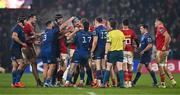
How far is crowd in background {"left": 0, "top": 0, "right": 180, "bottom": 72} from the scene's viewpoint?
40.5 m

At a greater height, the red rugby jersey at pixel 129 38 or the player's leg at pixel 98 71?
the red rugby jersey at pixel 129 38

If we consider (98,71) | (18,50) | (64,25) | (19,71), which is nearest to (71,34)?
(64,25)

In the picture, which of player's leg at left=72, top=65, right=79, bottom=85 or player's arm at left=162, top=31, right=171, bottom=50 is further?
player's arm at left=162, top=31, right=171, bottom=50

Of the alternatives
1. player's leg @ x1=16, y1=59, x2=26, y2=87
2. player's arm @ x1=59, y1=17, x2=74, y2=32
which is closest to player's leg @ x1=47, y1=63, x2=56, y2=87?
player's leg @ x1=16, y1=59, x2=26, y2=87

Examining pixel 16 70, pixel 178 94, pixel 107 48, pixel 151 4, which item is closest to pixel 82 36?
pixel 107 48

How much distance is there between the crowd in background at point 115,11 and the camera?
40469mm

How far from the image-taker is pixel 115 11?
42.7m

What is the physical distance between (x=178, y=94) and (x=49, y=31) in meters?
5.41

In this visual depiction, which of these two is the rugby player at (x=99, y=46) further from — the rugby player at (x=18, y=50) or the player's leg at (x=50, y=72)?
the rugby player at (x=18, y=50)

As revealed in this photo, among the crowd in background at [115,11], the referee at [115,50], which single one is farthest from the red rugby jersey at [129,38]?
the crowd in background at [115,11]

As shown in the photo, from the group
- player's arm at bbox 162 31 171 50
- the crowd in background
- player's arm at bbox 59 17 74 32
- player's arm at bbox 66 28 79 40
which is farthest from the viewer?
the crowd in background

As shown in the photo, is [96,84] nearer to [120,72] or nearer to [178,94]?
[120,72]

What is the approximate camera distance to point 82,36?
21781mm

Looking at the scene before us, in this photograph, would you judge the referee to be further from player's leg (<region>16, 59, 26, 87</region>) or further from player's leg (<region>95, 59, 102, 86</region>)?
player's leg (<region>16, 59, 26, 87</region>)
